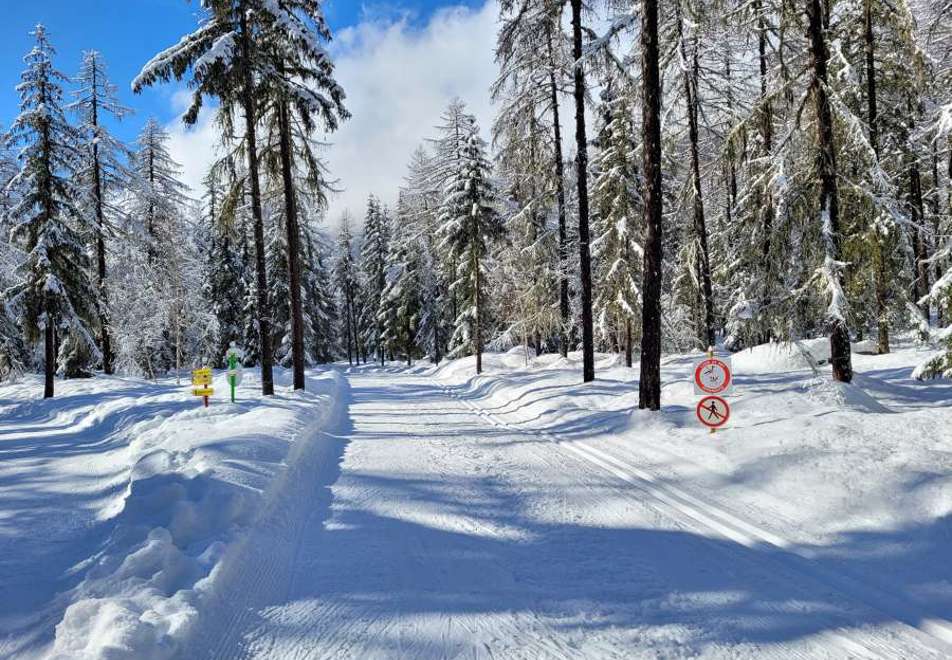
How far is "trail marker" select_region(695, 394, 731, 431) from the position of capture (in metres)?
7.81

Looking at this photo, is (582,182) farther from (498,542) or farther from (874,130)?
(498,542)

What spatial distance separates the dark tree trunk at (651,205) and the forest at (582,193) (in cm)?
4

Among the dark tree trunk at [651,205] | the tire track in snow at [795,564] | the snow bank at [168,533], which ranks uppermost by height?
the dark tree trunk at [651,205]

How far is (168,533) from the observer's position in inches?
176

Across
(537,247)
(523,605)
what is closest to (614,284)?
(537,247)

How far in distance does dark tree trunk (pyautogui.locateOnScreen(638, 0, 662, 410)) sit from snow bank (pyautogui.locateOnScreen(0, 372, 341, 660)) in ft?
21.5

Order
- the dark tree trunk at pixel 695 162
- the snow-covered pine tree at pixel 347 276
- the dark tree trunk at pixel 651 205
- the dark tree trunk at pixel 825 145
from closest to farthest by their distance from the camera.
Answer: the dark tree trunk at pixel 651 205, the dark tree trunk at pixel 825 145, the dark tree trunk at pixel 695 162, the snow-covered pine tree at pixel 347 276

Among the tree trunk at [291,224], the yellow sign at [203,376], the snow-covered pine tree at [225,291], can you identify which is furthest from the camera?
the snow-covered pine tree at [225,291]

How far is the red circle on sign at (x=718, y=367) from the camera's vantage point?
7844mm

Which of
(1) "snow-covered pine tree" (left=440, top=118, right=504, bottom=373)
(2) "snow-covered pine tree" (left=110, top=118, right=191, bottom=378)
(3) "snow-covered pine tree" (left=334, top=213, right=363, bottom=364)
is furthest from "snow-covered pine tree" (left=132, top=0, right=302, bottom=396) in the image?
(3) "snow-covered pine tree" (left=334, top=213, right=363, bottom=364)

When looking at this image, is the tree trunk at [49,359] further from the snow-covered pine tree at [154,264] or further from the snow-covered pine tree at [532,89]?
the snow-covered pine tree at [532,89]

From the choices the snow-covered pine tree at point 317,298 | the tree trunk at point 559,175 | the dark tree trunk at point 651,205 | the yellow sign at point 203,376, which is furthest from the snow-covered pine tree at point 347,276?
the dark tree trunk at point 651,205

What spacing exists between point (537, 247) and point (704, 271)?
24.5 ft

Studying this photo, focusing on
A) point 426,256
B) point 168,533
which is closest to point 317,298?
point 426,256
